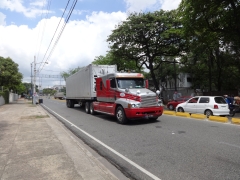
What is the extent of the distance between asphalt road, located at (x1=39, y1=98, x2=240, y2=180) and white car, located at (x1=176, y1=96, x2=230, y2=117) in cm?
453

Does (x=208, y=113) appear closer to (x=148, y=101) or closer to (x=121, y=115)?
(x=148, y=101)

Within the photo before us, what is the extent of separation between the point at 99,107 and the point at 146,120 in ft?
11.6

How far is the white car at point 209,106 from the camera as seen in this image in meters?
13.8

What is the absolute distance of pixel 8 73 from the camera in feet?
115

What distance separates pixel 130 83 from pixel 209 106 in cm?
536

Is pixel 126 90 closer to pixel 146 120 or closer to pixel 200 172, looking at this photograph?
pixel 146 120

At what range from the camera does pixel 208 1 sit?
49.5 ft

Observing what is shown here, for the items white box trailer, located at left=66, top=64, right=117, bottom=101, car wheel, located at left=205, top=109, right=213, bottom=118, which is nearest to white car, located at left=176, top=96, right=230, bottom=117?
car wheel, located at left=205, top=109, right=213, bottom=118

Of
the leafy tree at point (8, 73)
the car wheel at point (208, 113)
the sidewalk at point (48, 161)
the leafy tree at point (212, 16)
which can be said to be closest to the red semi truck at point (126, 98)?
the car wheel at point (208, 113)

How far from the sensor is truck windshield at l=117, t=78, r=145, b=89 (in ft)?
40.7

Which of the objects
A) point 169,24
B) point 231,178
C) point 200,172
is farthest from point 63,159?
point 169,24

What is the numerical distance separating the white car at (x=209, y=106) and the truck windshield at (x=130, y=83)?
445 centimetres

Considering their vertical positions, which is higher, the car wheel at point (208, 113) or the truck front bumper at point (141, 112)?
the truck front bumper at point (141, 112)

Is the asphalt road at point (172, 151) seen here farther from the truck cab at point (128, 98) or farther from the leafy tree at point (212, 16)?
the leafy tree at point (212, 16)
